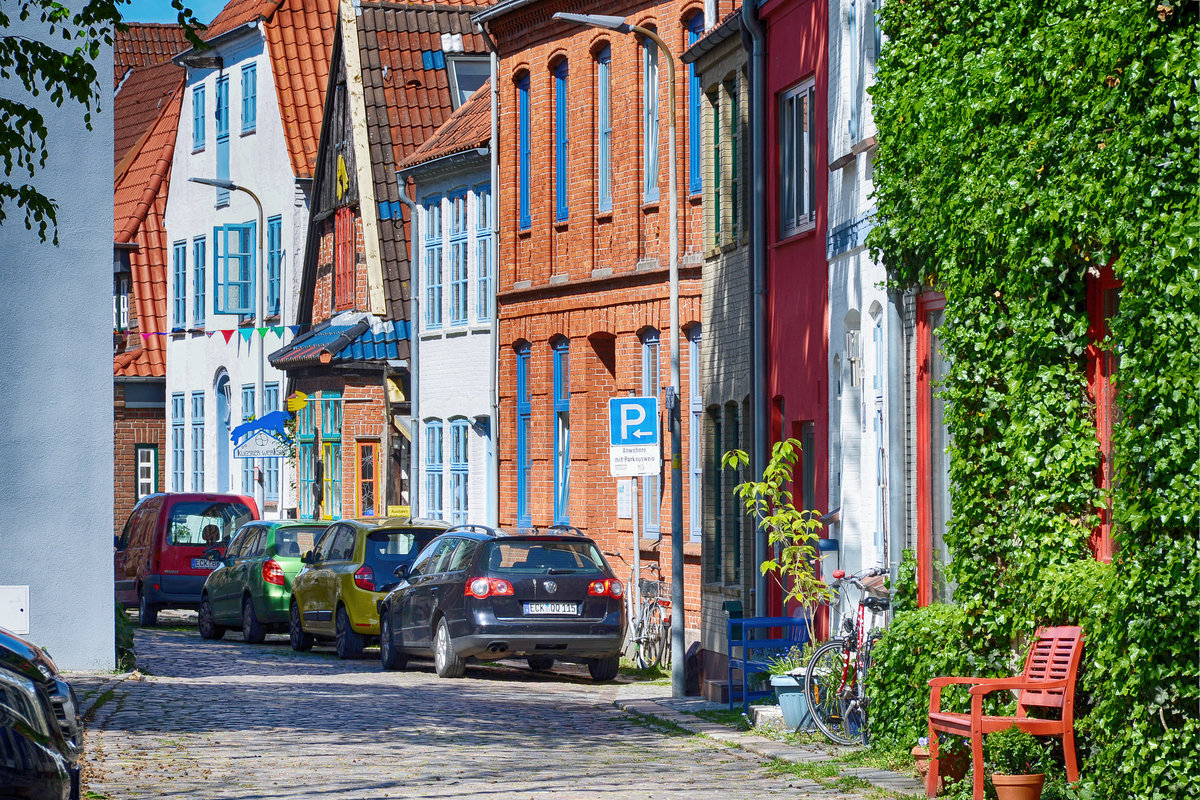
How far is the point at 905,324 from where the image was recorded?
52.0 feet

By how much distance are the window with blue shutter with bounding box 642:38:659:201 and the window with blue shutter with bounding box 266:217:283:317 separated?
17972 mm

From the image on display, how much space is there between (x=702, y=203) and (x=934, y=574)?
1199 centimetres

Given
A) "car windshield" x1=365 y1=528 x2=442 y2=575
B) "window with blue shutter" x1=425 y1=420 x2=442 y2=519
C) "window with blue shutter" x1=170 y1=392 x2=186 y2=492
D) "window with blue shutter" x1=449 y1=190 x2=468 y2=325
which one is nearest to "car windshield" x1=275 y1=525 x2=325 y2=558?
"car windshield" x1=365 y1=528 x2=442 y2=575

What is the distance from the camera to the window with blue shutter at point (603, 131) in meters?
30.5

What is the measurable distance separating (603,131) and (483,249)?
5051mm

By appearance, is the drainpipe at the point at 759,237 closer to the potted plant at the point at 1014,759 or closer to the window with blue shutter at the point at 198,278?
the potted plant at the point at 1014,759

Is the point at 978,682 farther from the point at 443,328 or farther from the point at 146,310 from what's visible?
the point at 146,310

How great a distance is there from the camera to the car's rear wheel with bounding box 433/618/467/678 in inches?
852

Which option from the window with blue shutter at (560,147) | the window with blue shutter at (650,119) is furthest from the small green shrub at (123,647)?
the window with blue shutter at (560,147)

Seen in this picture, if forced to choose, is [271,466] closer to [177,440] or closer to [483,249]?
[177,440]

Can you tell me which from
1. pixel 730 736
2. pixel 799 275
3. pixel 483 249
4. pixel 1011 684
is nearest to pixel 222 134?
pixel 483 249

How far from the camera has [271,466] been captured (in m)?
45.8

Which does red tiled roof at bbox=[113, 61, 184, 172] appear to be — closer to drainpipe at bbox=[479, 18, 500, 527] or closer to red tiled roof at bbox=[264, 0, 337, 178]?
red tiled roof at bbox=[264, 0, 337, 178]

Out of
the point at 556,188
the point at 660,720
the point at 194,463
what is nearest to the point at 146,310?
the point at 194,463
